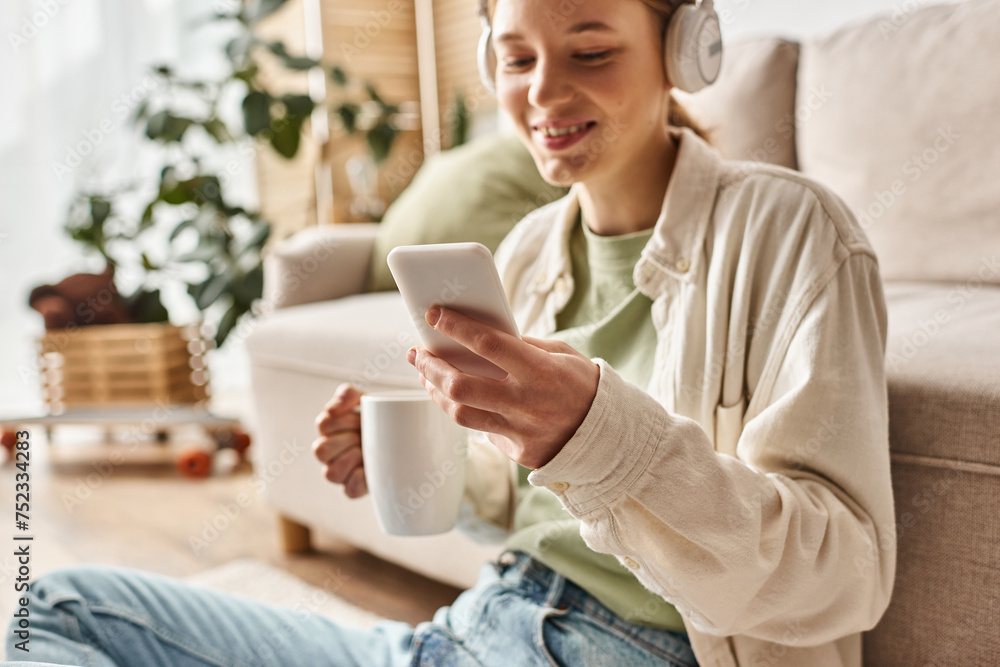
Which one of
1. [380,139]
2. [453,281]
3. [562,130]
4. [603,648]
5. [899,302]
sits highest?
[380,139]

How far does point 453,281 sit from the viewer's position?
508mm

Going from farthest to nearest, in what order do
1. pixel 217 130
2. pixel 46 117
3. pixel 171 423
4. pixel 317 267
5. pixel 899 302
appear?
pixel 46 117
pixel 217 130
pixel 171 423
pixel 317 267
pixel 899 302

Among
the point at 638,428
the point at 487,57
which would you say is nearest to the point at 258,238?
the point at 487,57

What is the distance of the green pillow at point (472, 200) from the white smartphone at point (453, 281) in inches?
42.2

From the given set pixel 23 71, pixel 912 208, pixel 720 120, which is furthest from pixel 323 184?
pixel 912 208

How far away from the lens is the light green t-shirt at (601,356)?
0.74 m

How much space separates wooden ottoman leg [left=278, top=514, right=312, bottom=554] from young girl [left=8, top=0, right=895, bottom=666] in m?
0.88

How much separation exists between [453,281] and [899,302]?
2.68 feet

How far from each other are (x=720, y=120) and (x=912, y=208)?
38 cm

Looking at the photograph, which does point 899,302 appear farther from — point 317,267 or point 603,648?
point 317,267

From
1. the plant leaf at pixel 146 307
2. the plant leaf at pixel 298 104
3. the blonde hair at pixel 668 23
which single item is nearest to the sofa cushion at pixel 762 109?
the blonde hair at pixel 668 23

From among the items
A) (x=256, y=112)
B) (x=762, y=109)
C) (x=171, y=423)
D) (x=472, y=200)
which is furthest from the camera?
(x=256, y=112)

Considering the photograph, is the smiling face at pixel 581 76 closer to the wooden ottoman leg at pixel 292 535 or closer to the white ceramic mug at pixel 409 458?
the white ceramic mug at pixel 409 458

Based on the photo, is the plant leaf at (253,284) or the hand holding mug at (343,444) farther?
the plant leaf at (253,284)
